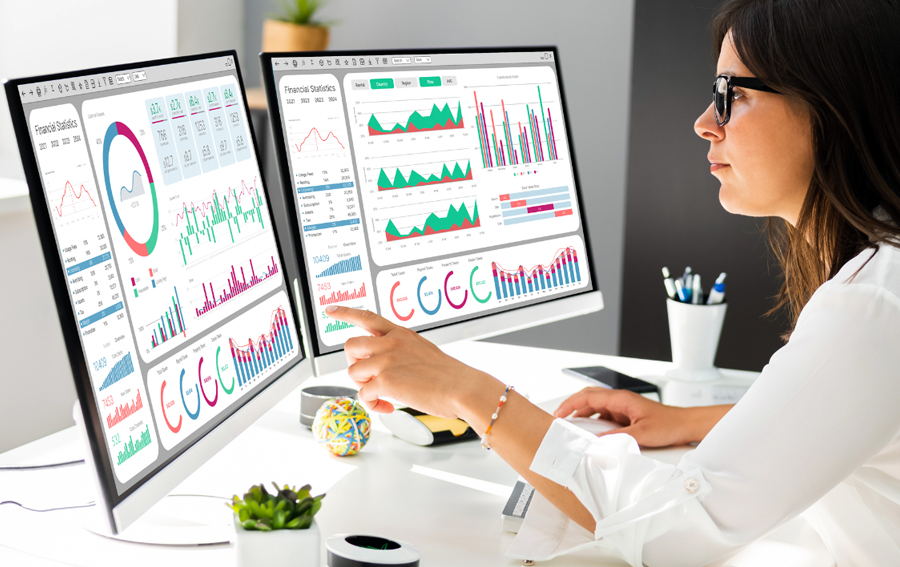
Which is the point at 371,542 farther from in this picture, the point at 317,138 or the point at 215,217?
the point at 317,138

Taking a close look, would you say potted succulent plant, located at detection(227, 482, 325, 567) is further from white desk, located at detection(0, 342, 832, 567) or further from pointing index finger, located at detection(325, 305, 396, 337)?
pointing index finger, located at detection(325, 305, 396, 337)

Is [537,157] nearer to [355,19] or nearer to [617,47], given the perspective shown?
[617,47]

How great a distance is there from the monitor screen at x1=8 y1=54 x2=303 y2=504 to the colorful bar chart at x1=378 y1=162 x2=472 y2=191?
201 millimetres

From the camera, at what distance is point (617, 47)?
259 cm

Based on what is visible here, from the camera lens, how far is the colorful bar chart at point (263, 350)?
2.85 feet

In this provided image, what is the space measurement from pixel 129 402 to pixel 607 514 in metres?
0.50

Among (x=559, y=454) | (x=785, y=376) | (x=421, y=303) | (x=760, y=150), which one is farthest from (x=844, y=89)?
(x=421, y=303)

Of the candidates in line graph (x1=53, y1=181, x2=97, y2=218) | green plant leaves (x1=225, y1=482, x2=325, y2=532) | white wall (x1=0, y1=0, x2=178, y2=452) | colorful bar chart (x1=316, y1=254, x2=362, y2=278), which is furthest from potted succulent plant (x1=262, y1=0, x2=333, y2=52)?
green plant leaves (x1=225, y1=482, x2=325, y2=532)

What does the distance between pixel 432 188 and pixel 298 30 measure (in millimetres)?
1897

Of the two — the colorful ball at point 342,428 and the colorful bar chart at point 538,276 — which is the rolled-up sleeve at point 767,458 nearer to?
the colorful ball at point 342,428

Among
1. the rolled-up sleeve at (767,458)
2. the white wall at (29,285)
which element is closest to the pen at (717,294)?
the rolled-up sleeve at (767,458)

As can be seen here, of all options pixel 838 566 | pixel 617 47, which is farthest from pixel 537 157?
pixel 617 47

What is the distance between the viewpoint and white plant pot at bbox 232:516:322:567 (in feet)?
2.07

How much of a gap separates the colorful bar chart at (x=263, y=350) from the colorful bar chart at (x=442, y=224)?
0.22 m
